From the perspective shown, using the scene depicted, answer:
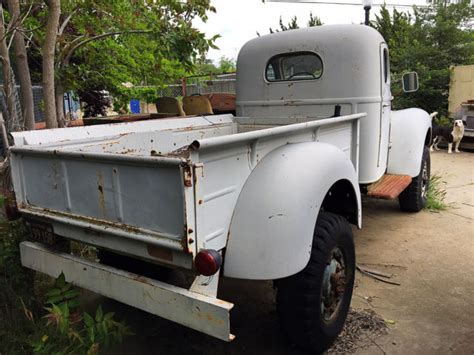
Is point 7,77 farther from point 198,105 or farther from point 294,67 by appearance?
point 198,105

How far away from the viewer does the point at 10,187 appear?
9.53 feet

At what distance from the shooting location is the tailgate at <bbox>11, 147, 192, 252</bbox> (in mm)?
1935

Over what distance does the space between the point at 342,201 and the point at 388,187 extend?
1.48m

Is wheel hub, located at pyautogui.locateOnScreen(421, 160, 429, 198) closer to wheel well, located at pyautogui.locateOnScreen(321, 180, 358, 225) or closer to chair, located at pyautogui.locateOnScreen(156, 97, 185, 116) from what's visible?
wheel well, located at pyautogui.locateOnScreen(321, 180, 358, 225)

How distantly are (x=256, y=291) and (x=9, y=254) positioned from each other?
1.90m

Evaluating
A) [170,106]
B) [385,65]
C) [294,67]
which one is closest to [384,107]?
[385,65]

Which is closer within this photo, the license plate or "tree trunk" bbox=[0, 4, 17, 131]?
the license plate

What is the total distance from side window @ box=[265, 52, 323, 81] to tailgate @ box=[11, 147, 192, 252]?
2.65 m

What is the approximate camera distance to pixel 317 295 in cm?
244

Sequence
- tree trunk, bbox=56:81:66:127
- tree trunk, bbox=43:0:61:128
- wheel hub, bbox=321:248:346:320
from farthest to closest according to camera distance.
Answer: tree trunk, bbox=56:81:66:127, tree trunk, bbox=43:0:61:128, wheel hub, bbox=321:248:346:320

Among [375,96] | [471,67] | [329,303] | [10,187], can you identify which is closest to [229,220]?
[329,303]

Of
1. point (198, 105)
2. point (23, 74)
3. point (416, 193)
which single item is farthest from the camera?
point (198, 105)

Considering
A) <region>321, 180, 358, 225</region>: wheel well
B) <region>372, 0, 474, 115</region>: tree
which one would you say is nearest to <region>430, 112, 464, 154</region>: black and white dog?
<region>372, 0, 474, 115</region>: tree

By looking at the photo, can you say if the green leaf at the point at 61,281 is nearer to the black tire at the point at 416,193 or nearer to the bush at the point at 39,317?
the bush at the point at 39,317
